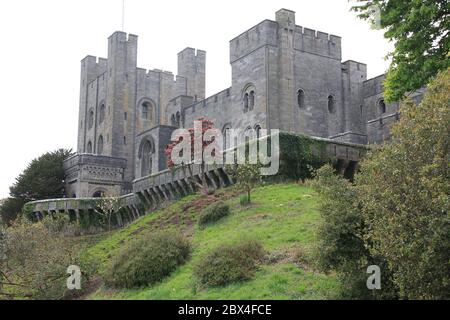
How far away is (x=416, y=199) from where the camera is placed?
1327 centimetres

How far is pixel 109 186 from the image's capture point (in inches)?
2023

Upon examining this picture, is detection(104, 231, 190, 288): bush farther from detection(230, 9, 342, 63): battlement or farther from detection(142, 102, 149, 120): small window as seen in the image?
detection(142, 102, 149, 120): small window

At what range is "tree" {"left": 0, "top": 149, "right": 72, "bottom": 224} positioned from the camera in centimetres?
4903

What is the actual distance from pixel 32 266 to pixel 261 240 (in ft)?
25.6

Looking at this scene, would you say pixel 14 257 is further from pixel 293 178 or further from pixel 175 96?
pixel 175 96

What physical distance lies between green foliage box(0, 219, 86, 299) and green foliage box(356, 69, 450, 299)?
11680 millimetres

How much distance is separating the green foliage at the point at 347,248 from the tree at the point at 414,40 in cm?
603

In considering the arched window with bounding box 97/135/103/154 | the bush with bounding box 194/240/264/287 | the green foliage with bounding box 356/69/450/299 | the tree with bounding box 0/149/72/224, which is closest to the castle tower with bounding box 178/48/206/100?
the arched window with bounding box 97/135/103/154

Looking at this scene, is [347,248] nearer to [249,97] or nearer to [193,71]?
[249,97]

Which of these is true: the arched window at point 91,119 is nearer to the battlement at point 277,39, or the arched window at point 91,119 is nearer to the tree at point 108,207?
the battlement at point 277,39

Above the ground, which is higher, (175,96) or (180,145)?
(175,96)

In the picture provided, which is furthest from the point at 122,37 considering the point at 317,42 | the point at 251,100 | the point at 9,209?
the point at 317,42

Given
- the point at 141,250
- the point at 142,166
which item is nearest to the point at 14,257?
the point at 141,250
